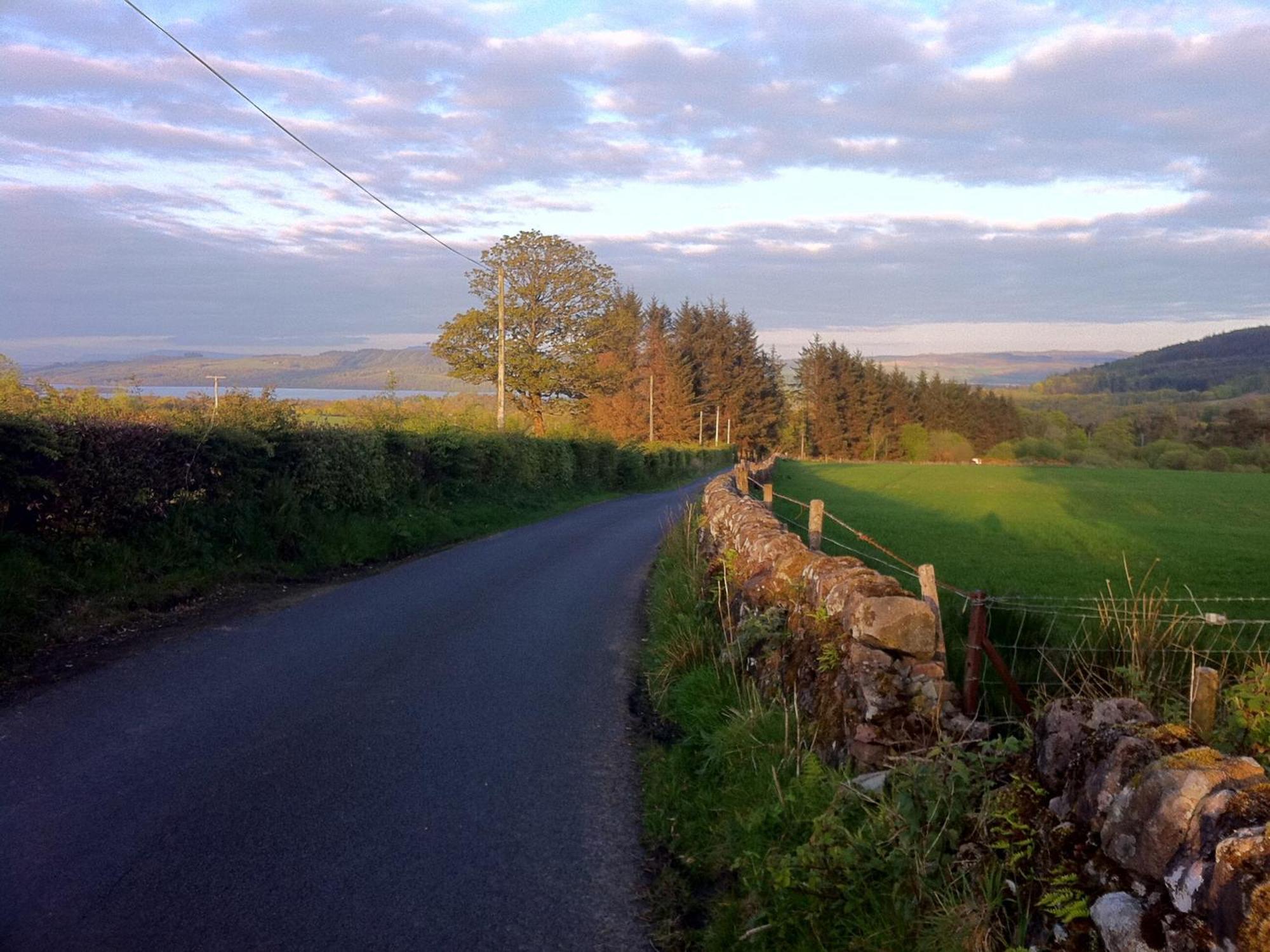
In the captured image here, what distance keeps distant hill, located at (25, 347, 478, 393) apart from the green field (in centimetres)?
1280

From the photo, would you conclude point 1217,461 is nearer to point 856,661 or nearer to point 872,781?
point 856,661

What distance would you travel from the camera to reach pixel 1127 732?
308cm

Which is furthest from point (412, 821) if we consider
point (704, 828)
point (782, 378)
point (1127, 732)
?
point (782, 378)

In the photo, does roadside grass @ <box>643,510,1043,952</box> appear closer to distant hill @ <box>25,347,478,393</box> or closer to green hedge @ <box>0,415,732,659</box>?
green hedge @ <box>0,415,732,659</box>

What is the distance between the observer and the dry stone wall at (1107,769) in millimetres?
2424

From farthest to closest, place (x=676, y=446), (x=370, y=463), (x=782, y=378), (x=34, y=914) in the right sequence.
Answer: (x=782, y=378), (x=676, y=446), (x=370, y=463), (x=34, y=914)

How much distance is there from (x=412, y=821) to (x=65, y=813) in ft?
6.13

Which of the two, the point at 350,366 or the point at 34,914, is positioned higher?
the point at 350,366

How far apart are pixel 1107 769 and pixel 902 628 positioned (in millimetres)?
2050

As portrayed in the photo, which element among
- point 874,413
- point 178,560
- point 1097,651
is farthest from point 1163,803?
point 874,413

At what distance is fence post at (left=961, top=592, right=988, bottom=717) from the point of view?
4914 millimetres

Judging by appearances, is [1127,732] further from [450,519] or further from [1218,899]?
[450,519]

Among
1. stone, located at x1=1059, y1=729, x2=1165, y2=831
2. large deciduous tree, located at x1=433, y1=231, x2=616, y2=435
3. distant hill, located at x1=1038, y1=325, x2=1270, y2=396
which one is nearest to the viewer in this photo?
stone, located at x1=1059, y1=729, x2=1165, y2=831

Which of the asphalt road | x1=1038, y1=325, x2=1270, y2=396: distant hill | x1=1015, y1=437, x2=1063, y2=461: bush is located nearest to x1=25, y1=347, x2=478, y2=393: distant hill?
the asphalt road
